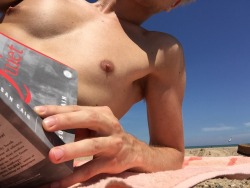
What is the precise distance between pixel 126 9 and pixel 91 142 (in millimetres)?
956

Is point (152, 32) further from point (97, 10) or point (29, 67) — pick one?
point (29, 67)

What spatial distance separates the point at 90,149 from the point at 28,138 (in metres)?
0.16

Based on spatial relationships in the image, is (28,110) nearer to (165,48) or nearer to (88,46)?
(88,46)

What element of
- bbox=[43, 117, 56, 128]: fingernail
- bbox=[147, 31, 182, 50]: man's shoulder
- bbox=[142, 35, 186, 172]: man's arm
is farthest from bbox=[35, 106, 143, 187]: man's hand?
bbox=[147, 31, 182, 50]: man's shoulder

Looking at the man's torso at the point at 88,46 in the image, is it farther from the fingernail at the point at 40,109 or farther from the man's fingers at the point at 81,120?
the fingernail at the point at 40,109

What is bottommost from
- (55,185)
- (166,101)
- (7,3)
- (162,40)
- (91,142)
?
(55,185)

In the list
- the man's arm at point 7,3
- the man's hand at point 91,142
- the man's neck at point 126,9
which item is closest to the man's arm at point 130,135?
the man's hand at point 91,142

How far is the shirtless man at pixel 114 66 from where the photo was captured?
80 centimetres

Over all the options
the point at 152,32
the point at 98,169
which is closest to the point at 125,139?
the point at 98,169

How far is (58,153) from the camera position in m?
0.60

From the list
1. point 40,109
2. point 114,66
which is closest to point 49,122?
point 40,109

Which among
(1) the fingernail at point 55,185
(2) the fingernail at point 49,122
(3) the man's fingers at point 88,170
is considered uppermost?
(2) the fingernail at point 49,122

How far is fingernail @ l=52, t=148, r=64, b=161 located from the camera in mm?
598

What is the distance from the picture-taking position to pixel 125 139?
0.85 metres
